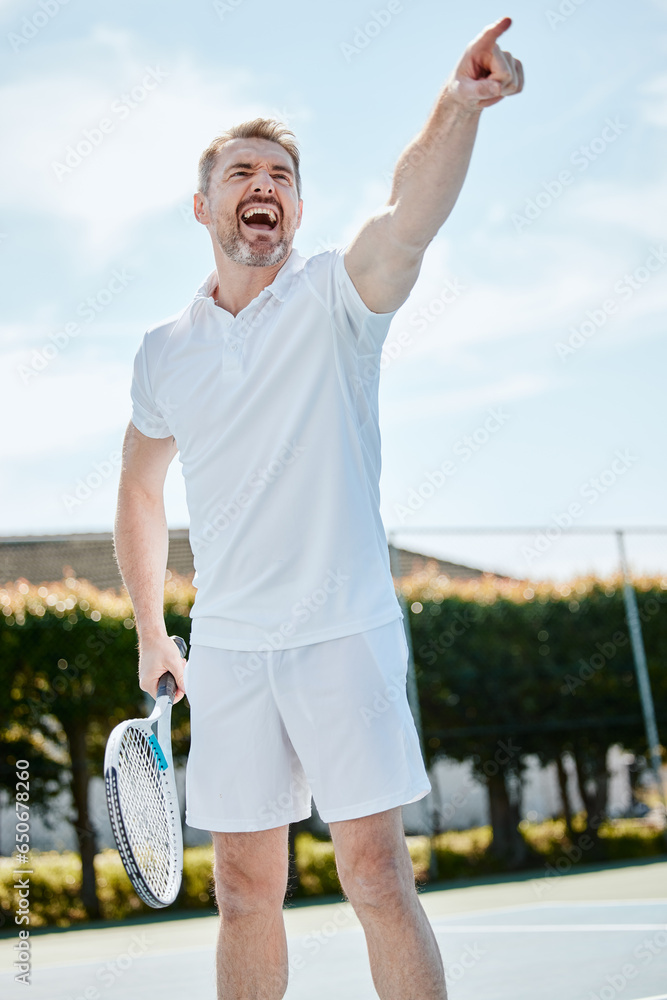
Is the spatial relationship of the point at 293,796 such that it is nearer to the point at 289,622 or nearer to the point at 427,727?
the point at 289,622

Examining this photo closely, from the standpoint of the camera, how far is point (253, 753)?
2.16 m

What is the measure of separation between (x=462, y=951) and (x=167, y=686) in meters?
2.61

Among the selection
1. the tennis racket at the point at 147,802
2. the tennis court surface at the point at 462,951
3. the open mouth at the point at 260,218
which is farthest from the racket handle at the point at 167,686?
the tennis court surface at the point at 462,951

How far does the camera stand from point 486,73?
5.79 feet

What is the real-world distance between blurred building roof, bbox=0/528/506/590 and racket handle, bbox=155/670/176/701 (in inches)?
198

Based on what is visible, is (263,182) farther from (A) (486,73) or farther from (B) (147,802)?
(B) (147,802)

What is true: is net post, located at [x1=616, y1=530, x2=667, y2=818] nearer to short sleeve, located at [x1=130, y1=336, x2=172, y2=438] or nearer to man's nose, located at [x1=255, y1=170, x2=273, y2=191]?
short sleeve, located at [x1=130, y1=336, x2=172, y2=438]

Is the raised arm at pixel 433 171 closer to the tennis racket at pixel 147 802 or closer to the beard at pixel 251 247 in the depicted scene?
the beard at pixel 251 247

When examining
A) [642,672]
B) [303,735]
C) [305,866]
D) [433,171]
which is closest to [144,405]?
[303,735]

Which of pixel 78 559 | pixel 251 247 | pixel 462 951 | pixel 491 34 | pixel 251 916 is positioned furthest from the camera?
pixel 78 559

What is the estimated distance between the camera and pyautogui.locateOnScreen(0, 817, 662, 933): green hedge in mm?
6762

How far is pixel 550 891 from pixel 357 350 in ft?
18.6

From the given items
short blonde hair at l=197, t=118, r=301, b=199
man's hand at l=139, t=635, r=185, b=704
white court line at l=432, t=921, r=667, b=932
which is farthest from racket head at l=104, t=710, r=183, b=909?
white court line at l=432, t=921, r=667, b=932

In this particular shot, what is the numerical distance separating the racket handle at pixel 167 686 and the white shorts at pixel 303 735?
0.98 feet
